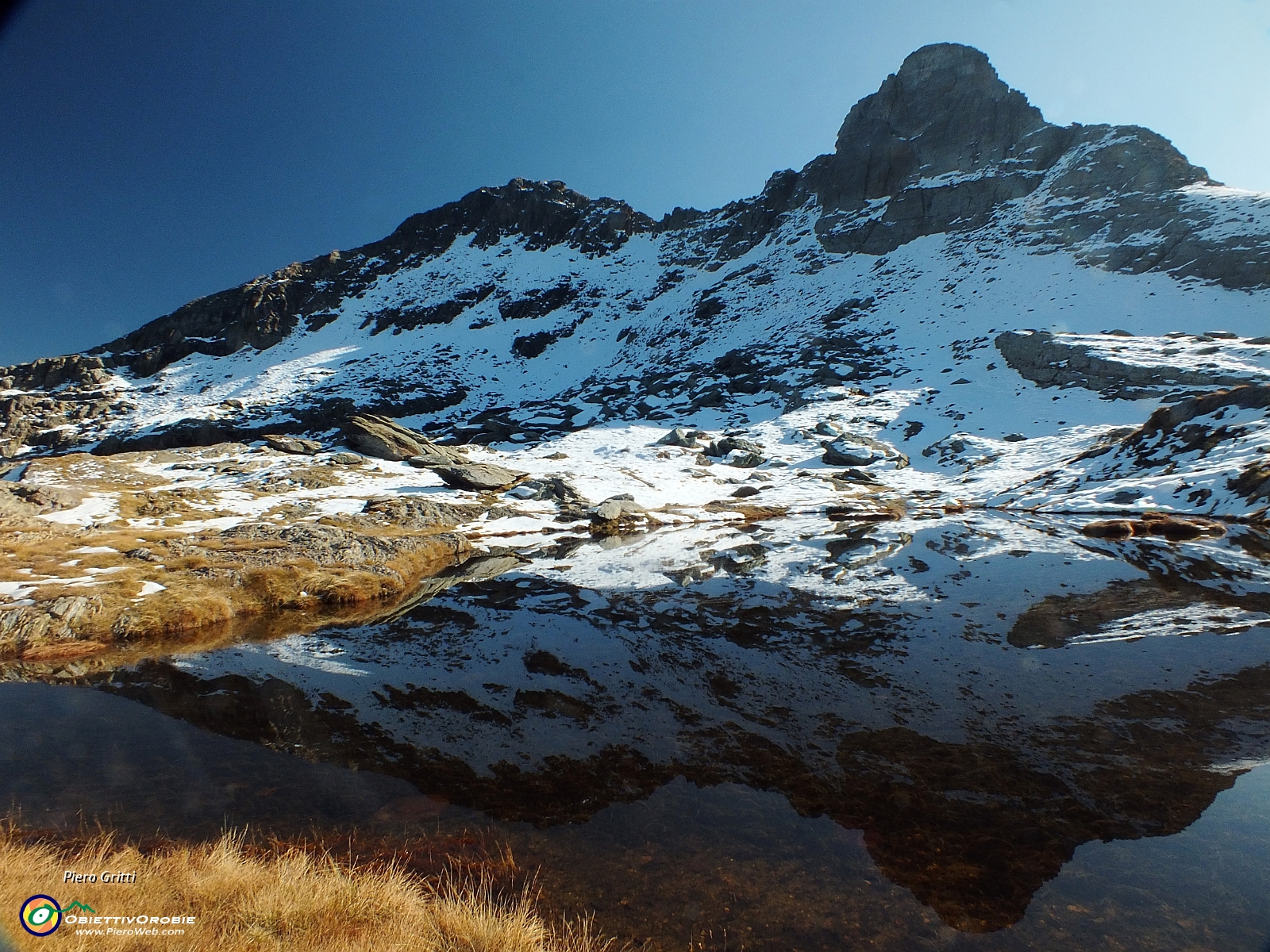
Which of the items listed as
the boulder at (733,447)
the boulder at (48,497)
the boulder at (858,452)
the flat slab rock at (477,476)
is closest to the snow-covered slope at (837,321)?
the boulder at (858,452)

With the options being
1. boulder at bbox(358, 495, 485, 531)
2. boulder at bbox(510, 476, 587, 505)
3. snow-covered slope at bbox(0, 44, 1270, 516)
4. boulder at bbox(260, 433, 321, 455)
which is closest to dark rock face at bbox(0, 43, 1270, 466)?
snow-covered slope at bbox(0, 44, 1270, 516)

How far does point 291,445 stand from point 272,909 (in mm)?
64129

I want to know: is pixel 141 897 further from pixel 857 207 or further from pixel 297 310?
pixel 297 310

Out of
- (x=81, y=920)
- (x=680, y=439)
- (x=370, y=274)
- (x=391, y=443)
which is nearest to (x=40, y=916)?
(x=81, y=920)

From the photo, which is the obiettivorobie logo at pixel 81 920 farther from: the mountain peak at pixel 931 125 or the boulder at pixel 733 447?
the mountain peak at pixel 931 125

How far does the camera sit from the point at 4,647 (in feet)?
44.4

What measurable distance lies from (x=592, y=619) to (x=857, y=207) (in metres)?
140

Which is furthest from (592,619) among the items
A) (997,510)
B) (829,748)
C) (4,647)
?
(997,510)

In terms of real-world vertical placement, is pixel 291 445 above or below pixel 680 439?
above

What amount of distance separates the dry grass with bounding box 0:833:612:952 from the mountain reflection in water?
1.53 meters

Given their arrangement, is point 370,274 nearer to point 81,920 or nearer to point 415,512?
point 415,512

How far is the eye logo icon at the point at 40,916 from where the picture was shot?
363 cm

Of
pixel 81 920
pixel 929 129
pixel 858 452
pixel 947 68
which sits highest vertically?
pixel 947 68

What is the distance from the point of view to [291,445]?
5684cm
